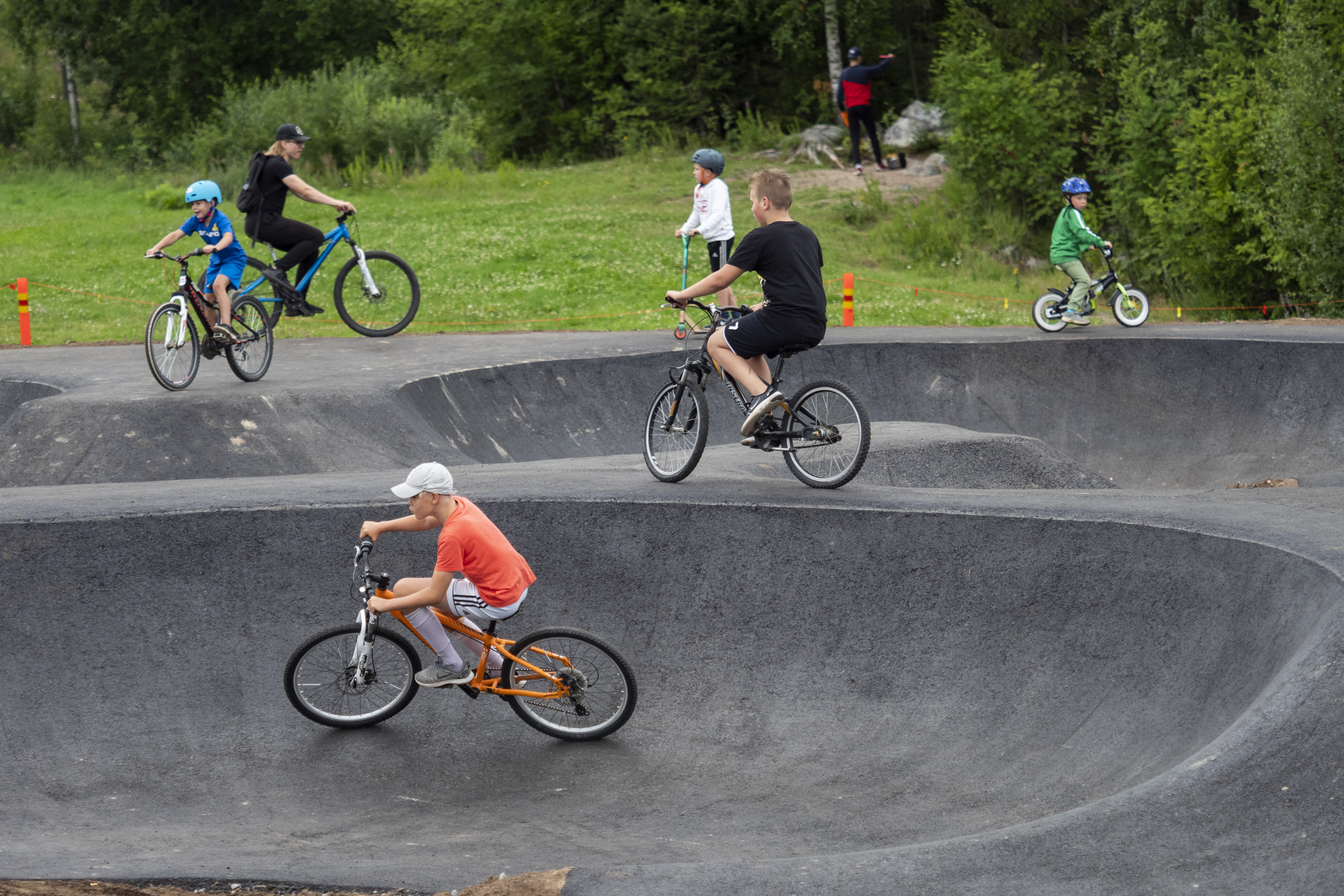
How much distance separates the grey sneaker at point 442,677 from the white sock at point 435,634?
1.1 inches

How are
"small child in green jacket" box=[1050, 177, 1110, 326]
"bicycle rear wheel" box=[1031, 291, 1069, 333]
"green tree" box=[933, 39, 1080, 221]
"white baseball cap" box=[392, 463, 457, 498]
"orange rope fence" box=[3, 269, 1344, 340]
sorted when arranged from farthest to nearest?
"green tree" box=[933, 39, 1080, 221] → "orange rope fence" box=[3, 269, 1344, 340] → "bicycle rear wheel" box=[1031, 291, 1069, 333] → "small child in green jacket" box=[1050, 177, 1110, 326] → "white baseball cap" box=[392, 463, 457, 498]

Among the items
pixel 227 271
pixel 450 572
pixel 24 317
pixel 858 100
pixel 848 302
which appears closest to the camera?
pixel 450 572

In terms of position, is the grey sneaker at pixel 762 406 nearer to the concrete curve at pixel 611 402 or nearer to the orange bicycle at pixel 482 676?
the orange bicycle at pixel 482 676

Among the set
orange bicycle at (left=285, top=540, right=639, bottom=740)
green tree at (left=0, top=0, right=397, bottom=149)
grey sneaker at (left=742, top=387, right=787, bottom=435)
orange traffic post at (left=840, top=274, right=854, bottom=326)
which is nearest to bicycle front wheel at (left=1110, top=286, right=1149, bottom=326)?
orange traffic post at (left=840, top=274, right=854, bottom=326)

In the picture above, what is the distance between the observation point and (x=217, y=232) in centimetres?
1176

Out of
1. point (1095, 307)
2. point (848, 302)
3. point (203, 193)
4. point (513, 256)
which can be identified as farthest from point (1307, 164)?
point (203, 193)

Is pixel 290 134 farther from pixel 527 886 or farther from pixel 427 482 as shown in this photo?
pixel 527 886

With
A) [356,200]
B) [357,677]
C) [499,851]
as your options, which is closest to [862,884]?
[499,851]

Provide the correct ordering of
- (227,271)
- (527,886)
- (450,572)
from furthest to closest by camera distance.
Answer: (227,271), (450,572), (527,886)

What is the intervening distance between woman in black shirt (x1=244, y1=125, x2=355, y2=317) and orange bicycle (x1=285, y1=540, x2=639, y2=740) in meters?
7.00

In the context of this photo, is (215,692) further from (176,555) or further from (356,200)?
(356,200)

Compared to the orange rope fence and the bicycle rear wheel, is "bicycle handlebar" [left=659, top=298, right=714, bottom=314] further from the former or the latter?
the orange rope fence

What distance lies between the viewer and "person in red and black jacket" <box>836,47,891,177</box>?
27000 mm

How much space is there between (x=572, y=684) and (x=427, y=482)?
145 cm
